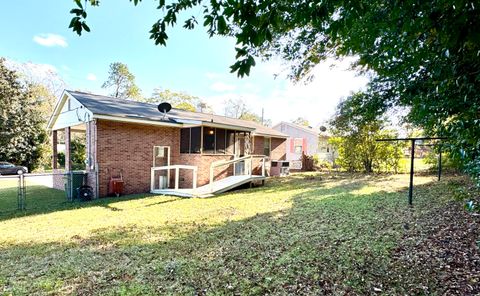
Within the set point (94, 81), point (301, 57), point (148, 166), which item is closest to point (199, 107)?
point (148, 166)

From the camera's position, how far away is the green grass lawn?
312cm

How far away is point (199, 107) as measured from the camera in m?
19.1

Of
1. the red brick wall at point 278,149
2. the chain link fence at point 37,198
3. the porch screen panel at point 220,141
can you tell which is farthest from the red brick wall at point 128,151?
the red brick wall at point 278,149

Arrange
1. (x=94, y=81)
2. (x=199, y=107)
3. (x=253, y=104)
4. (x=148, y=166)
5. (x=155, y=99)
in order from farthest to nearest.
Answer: (x=253, y=104) < (x=155, y=99) < (x=94, y=81) < (x=199, y=107) < (x=148, y=166)

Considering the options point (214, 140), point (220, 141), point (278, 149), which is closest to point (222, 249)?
point (214, 140)

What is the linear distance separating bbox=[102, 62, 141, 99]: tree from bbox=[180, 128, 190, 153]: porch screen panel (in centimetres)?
2047

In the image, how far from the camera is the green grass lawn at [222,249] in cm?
312

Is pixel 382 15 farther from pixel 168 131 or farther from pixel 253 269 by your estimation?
pixel 168 131

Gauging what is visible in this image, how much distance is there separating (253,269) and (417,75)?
13.3 feet

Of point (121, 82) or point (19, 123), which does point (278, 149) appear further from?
point (19, 123)

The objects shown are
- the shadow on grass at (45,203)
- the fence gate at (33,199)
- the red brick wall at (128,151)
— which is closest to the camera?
the shadow on grass at (45,203)

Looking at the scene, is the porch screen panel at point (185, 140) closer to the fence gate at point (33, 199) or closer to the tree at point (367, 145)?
the fence gate at point (33, 199)

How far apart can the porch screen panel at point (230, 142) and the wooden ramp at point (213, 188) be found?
1.68m

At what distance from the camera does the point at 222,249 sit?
Answer: 435 centimetres
